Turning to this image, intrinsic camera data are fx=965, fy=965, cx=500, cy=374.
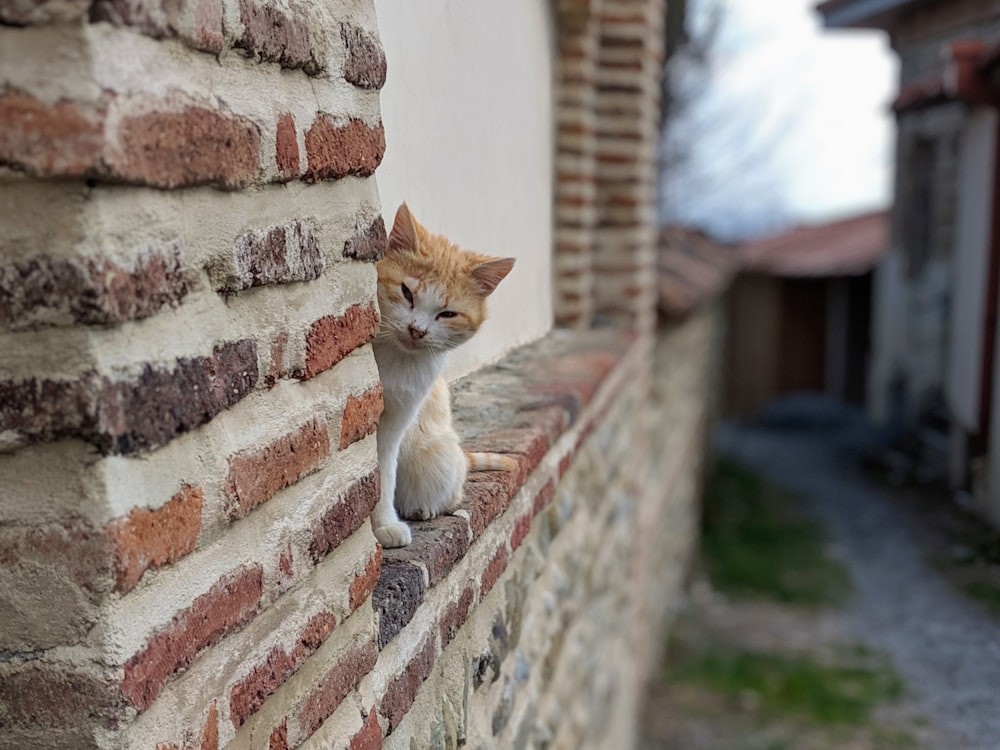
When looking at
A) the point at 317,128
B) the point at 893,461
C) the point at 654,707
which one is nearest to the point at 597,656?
the point at 654,707

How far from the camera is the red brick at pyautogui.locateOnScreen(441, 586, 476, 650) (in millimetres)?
1580

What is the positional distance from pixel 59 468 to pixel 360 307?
20.7 inches

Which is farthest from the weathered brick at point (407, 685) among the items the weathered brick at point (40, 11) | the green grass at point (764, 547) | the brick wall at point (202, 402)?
the green grass at point (764, 547)

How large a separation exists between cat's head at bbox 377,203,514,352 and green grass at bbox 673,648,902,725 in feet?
9.92

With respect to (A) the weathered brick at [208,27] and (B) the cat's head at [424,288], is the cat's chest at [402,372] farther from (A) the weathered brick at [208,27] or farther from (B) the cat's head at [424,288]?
(A) the weathered brick at [208,27]

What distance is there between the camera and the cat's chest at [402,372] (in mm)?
1532

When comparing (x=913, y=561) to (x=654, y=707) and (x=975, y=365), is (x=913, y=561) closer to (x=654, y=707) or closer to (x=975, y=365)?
(x=975, y=365)

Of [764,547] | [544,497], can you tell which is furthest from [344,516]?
[764,547]

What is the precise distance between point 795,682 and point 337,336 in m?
4.46

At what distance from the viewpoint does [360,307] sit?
129 centimetres

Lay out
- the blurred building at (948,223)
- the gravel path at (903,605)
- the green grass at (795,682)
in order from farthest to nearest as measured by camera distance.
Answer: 1. the green grass at (795,682)
2. the blurred building at (948,223)
3. the gravel path at (903,605)

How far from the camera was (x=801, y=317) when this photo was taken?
12.7 meters

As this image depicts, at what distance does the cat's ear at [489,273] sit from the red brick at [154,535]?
2.57 ft

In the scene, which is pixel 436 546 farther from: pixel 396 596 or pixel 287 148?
pixel 287 148
